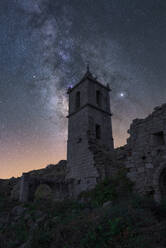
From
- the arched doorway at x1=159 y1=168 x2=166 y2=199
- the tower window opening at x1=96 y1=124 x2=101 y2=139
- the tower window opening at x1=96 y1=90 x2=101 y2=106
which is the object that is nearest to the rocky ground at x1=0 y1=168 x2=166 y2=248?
the arched doorway at x1=159 y1=168 x2=166 y2=199

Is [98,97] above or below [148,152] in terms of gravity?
above

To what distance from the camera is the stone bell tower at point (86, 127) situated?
47.9ft

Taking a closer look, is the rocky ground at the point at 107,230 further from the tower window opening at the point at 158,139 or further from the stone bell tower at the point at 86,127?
the stone bell tower at the point at 86,127

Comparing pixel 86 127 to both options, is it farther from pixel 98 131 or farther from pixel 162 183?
pixel 162 183

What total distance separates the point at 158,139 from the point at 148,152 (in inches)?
29.5

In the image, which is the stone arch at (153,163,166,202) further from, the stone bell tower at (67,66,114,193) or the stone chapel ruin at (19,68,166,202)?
the stone bell tower at (67,66,114,193)

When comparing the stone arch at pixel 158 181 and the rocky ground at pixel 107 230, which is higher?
the stone arch at pixel 158 181

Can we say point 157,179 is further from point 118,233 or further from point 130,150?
point 118,233

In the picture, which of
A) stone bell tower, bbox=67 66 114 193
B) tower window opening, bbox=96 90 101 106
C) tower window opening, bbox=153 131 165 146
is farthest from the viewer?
tower window opening, bbox=96 90 101 106

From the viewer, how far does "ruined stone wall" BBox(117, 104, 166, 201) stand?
7.45 metres

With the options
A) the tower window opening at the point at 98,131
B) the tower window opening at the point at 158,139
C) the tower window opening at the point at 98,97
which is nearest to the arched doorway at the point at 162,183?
the tower window opening at the point at 158,139

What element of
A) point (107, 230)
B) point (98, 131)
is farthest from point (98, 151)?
point (107, 230)

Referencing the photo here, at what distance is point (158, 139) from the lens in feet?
26.5

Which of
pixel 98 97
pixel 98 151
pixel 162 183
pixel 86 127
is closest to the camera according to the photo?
pixel 162 183
